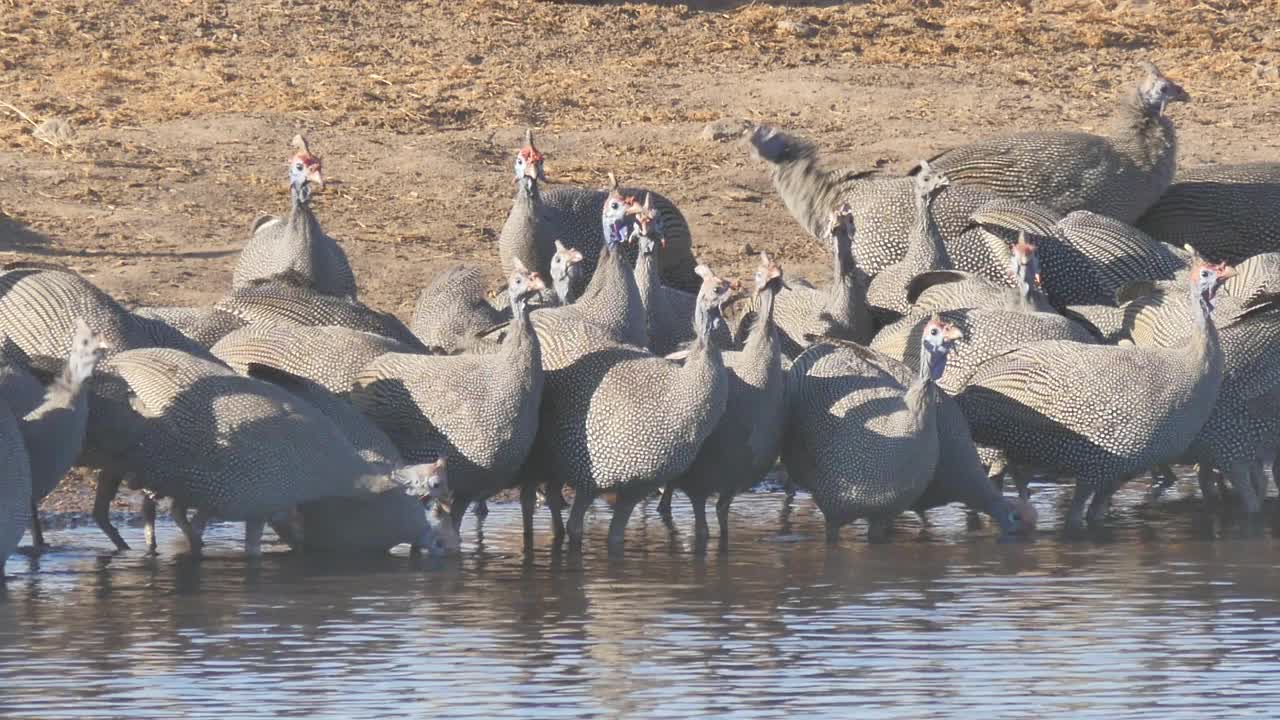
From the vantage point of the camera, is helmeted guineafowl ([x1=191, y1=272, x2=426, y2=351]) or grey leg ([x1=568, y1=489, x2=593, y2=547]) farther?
helmeted guineafowl ([x1=191, y1=272, x2=426, y2=351])

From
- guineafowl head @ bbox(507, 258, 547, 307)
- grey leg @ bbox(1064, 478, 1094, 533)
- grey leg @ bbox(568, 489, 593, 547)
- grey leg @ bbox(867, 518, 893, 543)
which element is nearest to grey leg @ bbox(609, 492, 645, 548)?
grey leg @ bbox(568, 489, 593, 547)

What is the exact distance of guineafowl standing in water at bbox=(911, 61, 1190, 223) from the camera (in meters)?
13.3

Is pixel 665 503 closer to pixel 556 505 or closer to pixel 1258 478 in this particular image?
pixel 556 505

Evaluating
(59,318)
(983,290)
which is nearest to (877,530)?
(983,290)

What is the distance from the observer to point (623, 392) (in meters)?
9.66

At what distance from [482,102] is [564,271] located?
4.58 meters

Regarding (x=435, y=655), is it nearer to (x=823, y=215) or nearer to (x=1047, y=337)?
(x=1047, y=337)

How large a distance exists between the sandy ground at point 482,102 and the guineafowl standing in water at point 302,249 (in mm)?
679

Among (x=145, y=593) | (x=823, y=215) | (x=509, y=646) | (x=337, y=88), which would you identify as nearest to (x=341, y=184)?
(x=337, y=88)

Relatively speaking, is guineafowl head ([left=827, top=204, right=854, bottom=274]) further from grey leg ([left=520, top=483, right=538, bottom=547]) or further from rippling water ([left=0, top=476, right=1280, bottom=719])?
grey leg ([left=520, top=483, right=538, bottom=547])

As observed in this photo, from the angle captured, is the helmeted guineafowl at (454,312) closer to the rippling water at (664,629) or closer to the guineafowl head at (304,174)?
the guineafowl head at (304,174)

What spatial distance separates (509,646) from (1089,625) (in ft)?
5.96

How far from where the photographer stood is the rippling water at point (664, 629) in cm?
730

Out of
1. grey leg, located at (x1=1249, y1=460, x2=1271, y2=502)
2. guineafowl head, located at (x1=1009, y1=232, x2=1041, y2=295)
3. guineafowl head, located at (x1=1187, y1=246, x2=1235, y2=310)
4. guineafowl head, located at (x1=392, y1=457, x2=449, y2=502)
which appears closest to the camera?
guineafowl head, located at (x1=392, y1=457, x2=449, y2=502)
